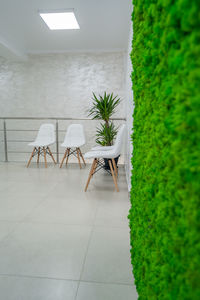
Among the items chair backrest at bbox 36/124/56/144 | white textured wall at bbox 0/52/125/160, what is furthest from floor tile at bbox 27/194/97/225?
white textured wall at bbox 0/52/125/160

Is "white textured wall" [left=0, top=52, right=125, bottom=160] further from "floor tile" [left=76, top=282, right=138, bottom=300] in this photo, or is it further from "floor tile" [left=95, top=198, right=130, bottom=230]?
"floor tile" [left=76, top=282, right=138, bottom=300]

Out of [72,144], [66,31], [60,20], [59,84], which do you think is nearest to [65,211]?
[72,144]

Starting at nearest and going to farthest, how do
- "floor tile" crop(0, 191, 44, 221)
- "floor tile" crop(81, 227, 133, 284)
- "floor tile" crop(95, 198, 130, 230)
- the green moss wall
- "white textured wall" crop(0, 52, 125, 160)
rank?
the green moss wall
"floor tile" crop(81, 227, 133, 284)
"floor tile" crop(95, 198, 130, 230)
"floor tile" crop(0, 191, 44, 221)
"white textured wall" crop(0, 52, 125, 160)

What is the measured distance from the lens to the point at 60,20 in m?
3.83

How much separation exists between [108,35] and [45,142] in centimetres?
276

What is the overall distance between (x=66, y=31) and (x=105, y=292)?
4.65 m

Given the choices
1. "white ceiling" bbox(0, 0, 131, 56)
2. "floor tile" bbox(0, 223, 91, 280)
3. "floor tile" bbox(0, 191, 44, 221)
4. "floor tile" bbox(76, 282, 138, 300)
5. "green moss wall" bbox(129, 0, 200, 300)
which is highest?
"white ceiling" bbox(0, 0, 131, 56)

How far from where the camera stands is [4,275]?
47.6 inches

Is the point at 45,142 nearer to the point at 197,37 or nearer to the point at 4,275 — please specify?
the point at 4,275

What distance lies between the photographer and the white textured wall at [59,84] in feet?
18.2

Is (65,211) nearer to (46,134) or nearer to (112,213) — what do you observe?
(112,213)

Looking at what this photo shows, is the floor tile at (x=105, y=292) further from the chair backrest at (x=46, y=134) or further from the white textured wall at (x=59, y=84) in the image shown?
the white textured wall at (x=59, y=84)

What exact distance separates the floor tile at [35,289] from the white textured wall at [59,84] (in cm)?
470

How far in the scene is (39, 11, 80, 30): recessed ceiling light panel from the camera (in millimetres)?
3639
